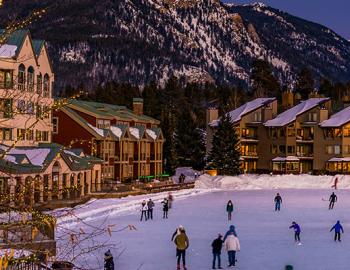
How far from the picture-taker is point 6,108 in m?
6.98

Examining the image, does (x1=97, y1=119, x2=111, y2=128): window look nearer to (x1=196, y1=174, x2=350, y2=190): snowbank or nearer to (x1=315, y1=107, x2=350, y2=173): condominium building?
(x1=196, y1=174, x2=350, y2=190): snowbank

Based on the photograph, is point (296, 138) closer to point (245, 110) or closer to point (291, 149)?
point (291, 149)

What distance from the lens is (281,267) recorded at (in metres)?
20.6

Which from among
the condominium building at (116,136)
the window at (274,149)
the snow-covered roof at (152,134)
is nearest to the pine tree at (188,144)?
the condominium building at (116,136)

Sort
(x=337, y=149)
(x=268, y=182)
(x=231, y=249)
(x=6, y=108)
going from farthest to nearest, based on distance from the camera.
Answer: (x=337, y=149) < (x=268, y=182) < (x=231, y=249) < (x=6, y=108)

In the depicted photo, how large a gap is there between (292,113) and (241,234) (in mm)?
54901

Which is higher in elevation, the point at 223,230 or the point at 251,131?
the point at 251,131

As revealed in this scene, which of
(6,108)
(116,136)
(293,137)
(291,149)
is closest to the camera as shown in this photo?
→ (6,108)

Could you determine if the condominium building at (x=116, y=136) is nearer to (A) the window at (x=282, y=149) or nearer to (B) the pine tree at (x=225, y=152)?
(B) the pine tree at (x=225, y=152)

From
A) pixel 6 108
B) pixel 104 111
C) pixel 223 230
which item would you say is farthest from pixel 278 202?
pixel 6 108

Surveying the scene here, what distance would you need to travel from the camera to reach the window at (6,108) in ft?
21.8

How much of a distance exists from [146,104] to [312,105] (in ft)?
88.9

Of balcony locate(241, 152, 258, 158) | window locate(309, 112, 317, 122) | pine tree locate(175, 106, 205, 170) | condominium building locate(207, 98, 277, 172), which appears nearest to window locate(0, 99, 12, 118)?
pine tree locate(175, 106, 205, 170)

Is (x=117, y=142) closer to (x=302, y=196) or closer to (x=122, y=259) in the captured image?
(x=302, y=196)
